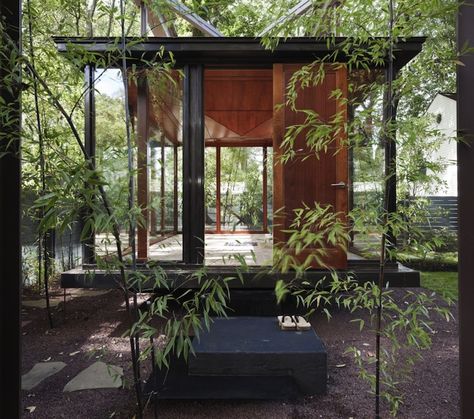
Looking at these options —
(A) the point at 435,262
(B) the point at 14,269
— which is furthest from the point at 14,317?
(A) the point at 435,262

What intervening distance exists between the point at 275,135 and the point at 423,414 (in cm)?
236

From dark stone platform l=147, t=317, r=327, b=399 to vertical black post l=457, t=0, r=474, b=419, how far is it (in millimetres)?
947

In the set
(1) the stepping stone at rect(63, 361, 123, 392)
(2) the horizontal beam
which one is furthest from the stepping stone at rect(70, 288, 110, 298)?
(1) the stepping stone at rect(63, 361, 123, 392)

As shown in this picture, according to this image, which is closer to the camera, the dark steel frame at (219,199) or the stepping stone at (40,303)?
the stepping stone at (40,303)

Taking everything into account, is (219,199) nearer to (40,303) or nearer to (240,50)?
(40,303)

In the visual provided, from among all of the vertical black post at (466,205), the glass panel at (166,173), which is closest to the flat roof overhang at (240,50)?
the glass panel at (166,173)

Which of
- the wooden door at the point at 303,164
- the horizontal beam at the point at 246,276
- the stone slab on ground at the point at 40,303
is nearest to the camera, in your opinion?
the horizontal beam at the point at 246,276

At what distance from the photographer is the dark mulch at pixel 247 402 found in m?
2.00

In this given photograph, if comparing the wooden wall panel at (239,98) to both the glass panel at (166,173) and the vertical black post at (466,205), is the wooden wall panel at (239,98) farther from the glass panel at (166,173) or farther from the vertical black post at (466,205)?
the vertical black post at (466,205)

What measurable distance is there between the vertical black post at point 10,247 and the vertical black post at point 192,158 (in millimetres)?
2136

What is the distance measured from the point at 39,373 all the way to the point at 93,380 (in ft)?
1.48

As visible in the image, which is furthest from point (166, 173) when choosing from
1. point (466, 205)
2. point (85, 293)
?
point (466, 205)

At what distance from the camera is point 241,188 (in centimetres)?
783

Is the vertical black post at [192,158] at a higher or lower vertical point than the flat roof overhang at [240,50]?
lower
